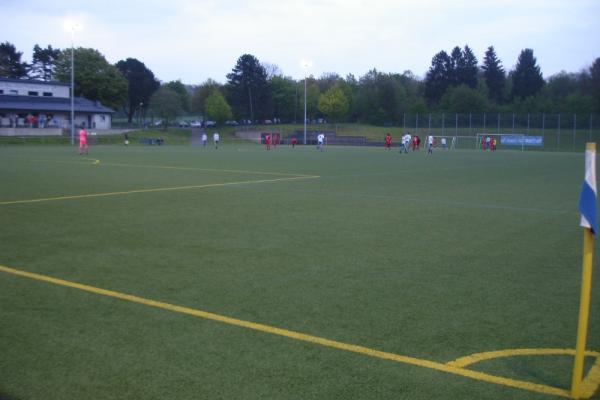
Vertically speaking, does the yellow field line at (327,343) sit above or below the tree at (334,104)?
below

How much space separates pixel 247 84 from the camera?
347 feet

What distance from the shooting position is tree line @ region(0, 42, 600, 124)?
87625 millimetres

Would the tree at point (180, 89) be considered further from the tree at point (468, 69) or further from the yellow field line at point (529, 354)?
the yellow field line at point (529, 354)

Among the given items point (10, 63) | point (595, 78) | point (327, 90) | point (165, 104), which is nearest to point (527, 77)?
point (595, 78)

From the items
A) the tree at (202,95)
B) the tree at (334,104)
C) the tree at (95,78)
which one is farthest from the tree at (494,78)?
the tree at (95,78)

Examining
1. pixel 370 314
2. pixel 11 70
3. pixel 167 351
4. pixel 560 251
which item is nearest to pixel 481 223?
pixel 560 251

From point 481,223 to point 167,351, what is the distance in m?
7.85

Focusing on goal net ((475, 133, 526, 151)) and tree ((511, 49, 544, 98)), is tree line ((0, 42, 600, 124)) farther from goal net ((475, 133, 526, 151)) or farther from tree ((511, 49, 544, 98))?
goal net ((475, 133, 526, 151))

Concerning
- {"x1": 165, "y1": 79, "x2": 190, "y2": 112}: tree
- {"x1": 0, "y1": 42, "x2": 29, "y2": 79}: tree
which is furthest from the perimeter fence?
{"x1": 0, "y1": 42, "x2": 29, "y2": 79}: tree

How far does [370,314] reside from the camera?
539cm

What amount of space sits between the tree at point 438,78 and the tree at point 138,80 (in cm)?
5334

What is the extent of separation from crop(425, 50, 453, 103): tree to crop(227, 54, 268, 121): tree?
34087mm

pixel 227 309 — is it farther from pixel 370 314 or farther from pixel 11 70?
pixel 11 70

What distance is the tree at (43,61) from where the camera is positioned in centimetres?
11594
